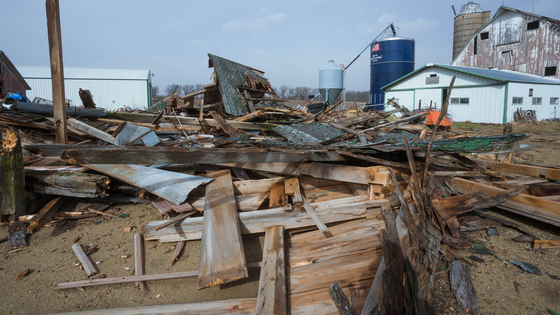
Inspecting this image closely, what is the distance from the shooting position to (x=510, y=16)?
67.7 feet

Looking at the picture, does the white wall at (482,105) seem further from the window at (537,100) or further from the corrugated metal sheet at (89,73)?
the corrugated metal sheet at (89,73)

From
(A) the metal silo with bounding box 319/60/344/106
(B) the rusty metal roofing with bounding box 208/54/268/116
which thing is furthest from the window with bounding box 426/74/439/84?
(B) the rusty metal roofing with bounding box 208/54/268/116

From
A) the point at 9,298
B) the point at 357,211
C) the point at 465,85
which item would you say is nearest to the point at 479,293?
the point at 357,211

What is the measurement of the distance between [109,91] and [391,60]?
2729cm

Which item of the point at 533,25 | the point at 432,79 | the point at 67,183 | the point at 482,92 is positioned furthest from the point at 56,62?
the point at 533,25

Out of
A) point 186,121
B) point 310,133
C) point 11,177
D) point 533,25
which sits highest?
point 533,25

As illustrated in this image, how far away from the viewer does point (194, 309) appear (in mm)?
2180

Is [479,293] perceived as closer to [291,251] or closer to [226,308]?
[291,251]

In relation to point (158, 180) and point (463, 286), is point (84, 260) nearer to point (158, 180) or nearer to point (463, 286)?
point (158, 180)

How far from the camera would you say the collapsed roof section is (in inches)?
327

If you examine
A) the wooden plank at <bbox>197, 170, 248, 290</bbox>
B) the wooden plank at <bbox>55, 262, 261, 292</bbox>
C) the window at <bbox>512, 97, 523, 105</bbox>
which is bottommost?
the wooden plank at <bbox>55, 262, 261, 292</bbox>

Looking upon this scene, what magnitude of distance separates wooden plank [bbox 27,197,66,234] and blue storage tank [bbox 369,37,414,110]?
2160cm

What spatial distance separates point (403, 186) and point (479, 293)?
152cm

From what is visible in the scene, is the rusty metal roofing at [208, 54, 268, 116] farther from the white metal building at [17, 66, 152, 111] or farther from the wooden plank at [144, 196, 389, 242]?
the white metal building at [17, 66, 152, 111]
